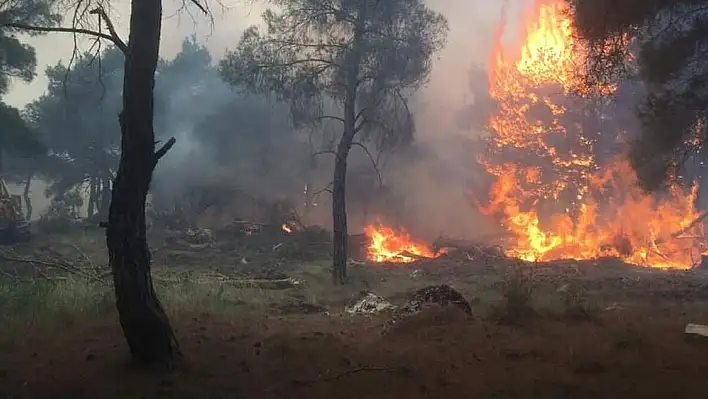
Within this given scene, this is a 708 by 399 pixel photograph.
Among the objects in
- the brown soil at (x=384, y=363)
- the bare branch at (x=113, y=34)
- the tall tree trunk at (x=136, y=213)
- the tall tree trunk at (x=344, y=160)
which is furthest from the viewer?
the tall tree trunk at (x=344, y=160)

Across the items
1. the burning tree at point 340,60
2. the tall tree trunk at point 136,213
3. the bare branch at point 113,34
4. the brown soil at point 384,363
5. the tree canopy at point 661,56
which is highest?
the burning tree at point 340,60

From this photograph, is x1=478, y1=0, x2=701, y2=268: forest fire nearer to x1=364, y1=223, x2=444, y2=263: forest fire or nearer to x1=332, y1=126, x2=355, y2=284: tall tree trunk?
x1=364, y1=223, x2=444, y2=263: forest fire

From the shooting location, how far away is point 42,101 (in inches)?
1409

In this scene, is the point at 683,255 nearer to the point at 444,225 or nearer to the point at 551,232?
the point at 551,232

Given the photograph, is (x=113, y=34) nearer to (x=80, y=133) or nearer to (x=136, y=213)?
(x=136, y=213)

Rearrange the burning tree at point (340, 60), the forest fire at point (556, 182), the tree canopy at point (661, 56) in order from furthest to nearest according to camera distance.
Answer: the forest fire at point (556, 182)
the burning tree at point (340, 60)
the tree canopy at point (661, 56)

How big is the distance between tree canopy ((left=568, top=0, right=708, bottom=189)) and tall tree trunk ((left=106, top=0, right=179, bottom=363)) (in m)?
6.99

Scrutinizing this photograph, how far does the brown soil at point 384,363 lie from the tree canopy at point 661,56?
4535mm

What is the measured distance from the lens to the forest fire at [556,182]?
1038 inches

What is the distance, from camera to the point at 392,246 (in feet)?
85.0

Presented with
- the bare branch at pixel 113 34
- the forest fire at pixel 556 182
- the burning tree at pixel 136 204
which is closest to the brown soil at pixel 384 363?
the burning tree at pixel 136 204

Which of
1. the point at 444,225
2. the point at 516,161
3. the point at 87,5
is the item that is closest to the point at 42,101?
the point at 444,225

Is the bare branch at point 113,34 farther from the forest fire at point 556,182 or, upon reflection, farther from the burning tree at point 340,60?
the forest fire at point 556,182

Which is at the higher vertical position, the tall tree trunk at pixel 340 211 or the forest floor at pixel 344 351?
the tall tree trunk at pixel 340 211
